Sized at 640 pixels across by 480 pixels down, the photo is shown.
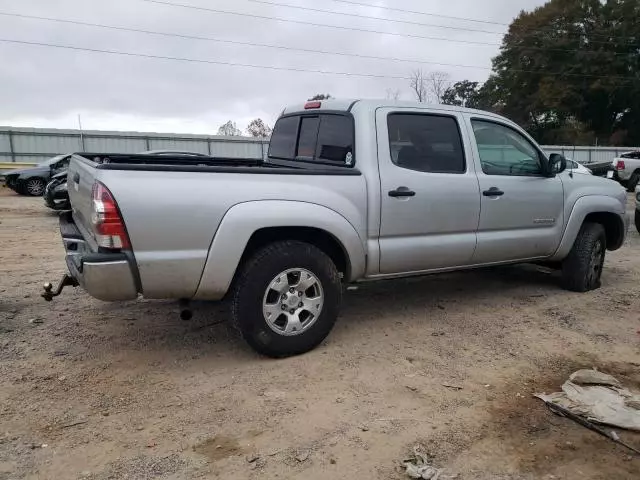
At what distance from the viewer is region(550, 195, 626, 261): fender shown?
18.9 feet

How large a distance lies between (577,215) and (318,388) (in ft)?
11.9

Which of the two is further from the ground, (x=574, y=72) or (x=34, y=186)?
(x=574, y=72)

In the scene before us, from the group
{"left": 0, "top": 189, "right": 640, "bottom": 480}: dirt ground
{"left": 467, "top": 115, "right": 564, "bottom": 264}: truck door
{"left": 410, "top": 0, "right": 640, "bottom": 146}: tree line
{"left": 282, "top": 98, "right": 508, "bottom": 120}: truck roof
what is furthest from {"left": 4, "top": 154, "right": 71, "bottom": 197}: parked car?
{"left": 410, "top": 0, "right": 640, "bottom": 146}: tree line

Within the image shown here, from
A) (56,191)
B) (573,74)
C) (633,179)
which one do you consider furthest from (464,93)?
(56,191)

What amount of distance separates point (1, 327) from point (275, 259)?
2.63 meters

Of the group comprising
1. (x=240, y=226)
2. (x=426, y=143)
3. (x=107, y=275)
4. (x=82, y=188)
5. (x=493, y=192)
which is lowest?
(x=107, y=275)

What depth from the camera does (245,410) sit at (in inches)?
134

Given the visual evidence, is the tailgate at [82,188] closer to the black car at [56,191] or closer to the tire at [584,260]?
the tire at [584,260]

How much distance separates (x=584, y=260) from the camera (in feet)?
19.5

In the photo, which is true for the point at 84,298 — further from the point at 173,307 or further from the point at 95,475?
the point at 95,475

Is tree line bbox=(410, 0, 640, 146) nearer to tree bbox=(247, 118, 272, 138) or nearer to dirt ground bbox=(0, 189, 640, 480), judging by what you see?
tree bbox=(247, 118, 272, 138)

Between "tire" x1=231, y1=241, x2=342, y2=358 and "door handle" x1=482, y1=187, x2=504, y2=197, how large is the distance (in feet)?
5.55

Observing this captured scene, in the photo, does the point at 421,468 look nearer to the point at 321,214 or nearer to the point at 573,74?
the point at 321,214

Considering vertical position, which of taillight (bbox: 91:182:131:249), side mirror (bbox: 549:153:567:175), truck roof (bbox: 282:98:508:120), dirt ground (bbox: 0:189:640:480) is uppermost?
truck roof (bbox: 282:98:508:120)
